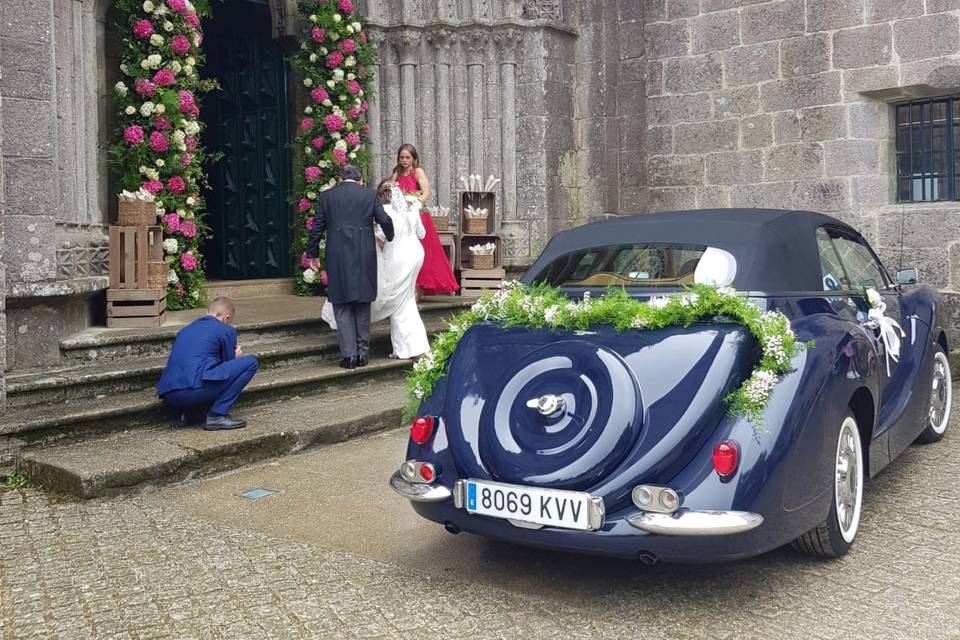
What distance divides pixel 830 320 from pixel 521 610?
1844 mm

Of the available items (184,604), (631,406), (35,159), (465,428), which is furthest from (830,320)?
(35,159)

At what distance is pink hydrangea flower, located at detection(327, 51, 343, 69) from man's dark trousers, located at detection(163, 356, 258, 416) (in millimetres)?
5108

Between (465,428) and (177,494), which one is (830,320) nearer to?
(465,428)

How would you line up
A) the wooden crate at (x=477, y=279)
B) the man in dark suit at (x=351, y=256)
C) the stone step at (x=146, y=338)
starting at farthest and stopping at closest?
the wooden crate at (x=477, y=279)
the man in dark suit at (x=351, y=256)
the stone step at (x=146, y=338)

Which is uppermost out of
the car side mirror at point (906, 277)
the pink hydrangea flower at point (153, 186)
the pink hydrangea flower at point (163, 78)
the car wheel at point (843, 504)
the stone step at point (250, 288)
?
the pink hydrangea flower at point (163, 78)

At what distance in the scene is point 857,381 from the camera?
13.3 ft

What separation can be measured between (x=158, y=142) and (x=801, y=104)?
6424 mm

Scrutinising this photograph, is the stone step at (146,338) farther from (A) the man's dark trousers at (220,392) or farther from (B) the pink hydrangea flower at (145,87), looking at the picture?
(B) the pink hydrangea flower at (145,87)

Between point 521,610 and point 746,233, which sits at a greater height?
point 746,233

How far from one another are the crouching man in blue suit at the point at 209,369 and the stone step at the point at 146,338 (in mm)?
1012

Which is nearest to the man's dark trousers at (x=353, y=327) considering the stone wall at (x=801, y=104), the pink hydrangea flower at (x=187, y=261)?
the pink hydrangea flower at (x=187, y=261)

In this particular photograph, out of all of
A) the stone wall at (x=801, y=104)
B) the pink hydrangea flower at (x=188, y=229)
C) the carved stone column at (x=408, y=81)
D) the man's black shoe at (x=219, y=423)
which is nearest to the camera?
the man's black shoe at (x=219, y=423)

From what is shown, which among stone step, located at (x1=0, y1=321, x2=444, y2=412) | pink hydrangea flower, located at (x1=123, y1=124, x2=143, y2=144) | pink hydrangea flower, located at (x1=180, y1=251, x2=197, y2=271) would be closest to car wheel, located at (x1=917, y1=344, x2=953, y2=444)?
stone step, located at (x1=0, y1=321, x2=444, y2=412)

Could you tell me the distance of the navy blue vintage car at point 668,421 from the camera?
331 cm
